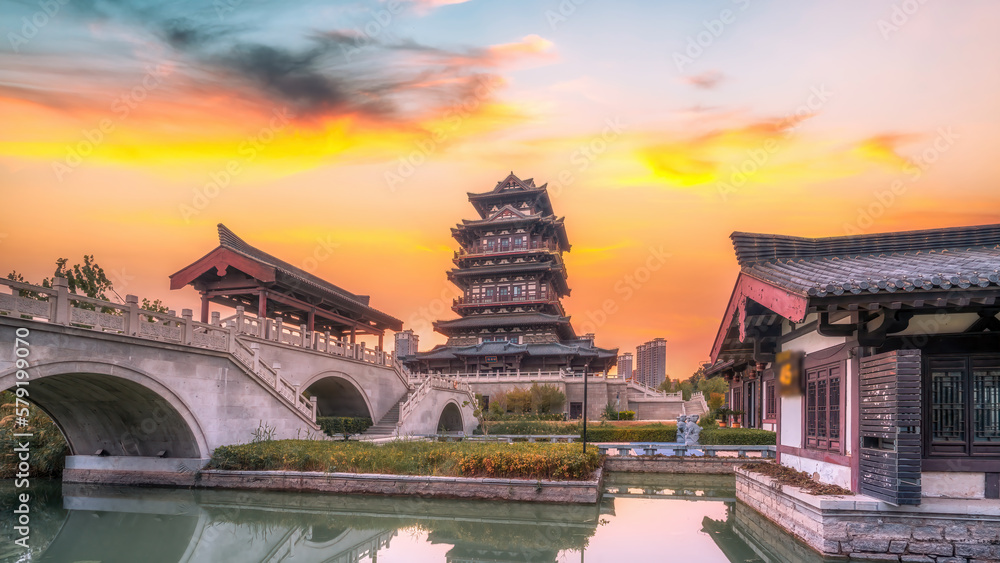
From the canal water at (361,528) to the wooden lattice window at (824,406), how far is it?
5.14ft

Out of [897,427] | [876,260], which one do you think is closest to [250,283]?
[876,260]

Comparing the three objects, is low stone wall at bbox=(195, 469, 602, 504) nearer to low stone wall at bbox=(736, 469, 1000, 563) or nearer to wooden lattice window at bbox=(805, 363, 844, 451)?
wooden lattice window at bbox=(805, 363, 844, 451)

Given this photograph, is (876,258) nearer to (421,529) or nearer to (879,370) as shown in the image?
(879,370)

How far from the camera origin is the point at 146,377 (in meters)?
14.1

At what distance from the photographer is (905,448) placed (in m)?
7.32

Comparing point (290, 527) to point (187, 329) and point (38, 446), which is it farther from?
point (38, 446)

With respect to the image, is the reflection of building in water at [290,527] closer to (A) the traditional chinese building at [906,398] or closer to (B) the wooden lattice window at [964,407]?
(A) the traditional chinese building at [906,398]

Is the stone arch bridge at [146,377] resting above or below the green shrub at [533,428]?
above

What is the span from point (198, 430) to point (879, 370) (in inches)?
567

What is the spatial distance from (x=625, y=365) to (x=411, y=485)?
31.7 m

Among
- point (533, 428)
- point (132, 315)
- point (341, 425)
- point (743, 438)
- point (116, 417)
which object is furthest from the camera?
point (533, 428)

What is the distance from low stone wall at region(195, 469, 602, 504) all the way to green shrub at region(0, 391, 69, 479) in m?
5.12

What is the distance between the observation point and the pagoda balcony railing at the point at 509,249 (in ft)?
156

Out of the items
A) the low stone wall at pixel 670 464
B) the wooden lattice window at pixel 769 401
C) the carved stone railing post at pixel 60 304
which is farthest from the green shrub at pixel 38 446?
the wooden lattice window at pixel 769 401
